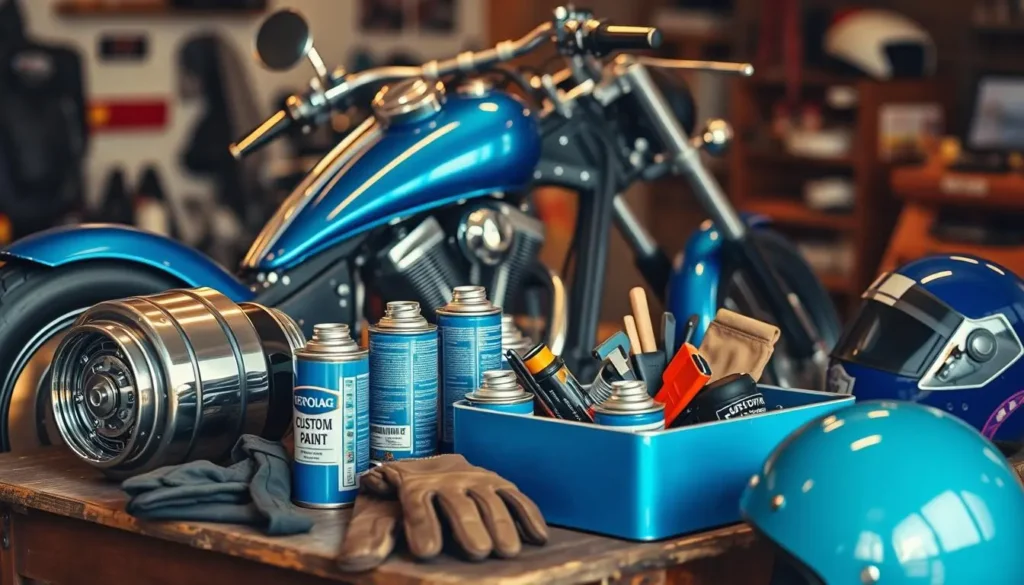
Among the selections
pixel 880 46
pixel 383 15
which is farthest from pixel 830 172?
pixel 383 15

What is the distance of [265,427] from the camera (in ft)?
6.31

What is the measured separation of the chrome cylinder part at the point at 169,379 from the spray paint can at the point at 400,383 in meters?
0.12

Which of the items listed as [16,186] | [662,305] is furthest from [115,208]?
[662,305]

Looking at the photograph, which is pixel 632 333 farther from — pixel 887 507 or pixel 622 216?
pixel 622 216

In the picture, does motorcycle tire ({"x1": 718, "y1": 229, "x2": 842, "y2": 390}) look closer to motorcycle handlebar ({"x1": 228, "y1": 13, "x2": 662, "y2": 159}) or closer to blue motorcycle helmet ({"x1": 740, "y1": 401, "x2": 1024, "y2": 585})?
motorcycle handlebar ({"x1": 228, "y1": 13, "x2": 662, "y2": 159})

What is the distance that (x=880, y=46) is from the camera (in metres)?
5.67

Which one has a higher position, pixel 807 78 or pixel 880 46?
pixel 880 46

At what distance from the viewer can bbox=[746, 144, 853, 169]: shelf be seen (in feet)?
19.3

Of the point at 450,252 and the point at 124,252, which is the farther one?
the point at 450,252

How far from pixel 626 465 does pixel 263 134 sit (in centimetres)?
118

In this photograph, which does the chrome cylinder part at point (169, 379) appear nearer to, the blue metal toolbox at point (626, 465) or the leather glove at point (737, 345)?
the blue metal toolbox at point (626, 465)

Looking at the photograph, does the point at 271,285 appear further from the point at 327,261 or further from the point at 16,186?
the point at 16,186

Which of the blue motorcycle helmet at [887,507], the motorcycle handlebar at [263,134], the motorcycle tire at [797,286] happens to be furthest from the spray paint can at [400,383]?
the motorcycle tire at [797,286]

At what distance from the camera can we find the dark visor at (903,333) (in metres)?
2.15
